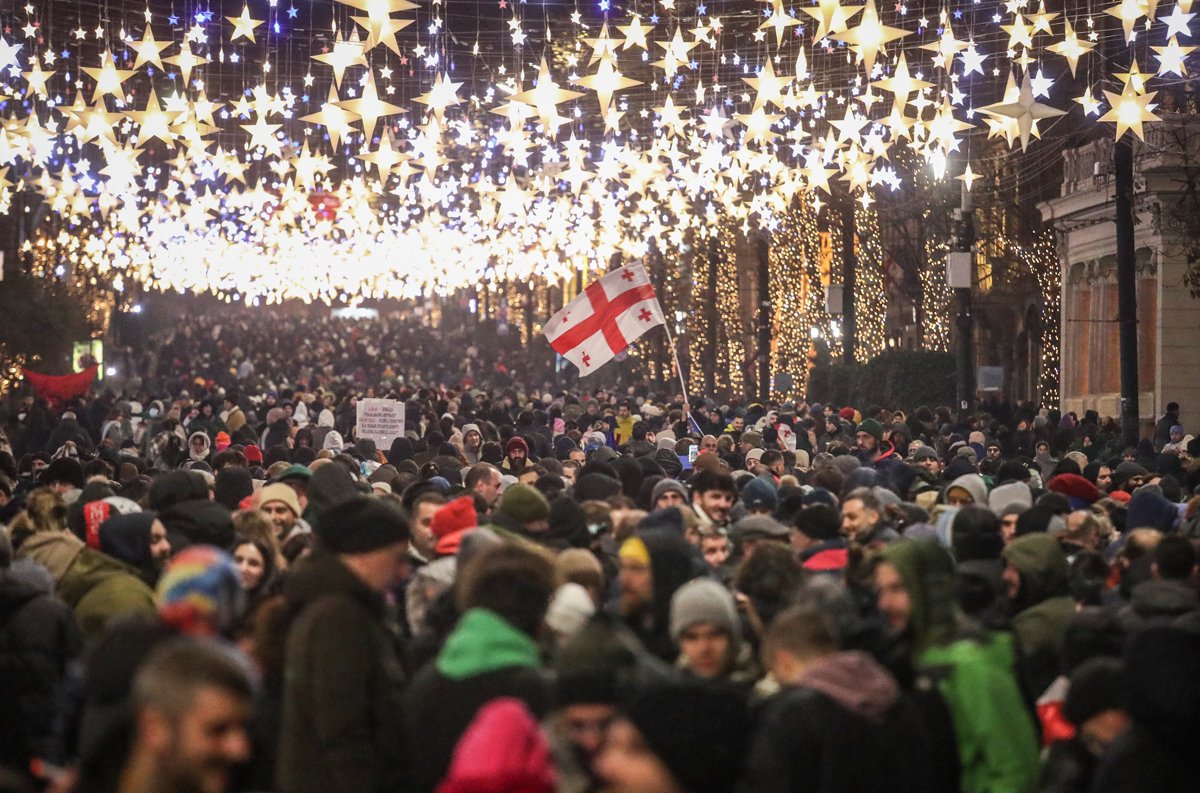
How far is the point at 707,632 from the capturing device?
6414 millimetres

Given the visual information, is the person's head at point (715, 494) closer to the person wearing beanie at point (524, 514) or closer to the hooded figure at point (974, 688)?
the person wearing beanie at point (524, 514)

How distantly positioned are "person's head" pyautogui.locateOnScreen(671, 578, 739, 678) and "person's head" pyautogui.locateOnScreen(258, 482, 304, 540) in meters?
5.13

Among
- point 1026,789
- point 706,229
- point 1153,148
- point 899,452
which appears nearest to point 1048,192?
point 706,229

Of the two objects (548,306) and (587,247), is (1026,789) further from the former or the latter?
(548,306)

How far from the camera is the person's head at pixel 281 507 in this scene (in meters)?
11.3

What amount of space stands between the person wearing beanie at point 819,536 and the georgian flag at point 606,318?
468 inches

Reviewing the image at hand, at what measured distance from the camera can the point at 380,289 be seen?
7350 cm

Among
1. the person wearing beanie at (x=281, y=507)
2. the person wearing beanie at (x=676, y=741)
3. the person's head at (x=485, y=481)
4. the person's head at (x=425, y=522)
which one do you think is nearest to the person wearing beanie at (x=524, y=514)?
the person's head at (x=425, y=522)

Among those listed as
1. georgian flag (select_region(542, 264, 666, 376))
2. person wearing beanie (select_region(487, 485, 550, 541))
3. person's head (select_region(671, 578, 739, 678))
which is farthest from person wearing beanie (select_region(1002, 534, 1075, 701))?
georgian flag (select_region(542, 264, 666, 376))

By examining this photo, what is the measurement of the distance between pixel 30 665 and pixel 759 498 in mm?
5825

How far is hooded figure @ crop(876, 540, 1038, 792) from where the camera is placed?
21.0ft

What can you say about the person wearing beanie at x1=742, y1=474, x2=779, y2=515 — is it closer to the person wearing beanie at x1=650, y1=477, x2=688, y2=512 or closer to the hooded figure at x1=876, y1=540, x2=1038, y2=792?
the person wearing beanie at x1=650, y1=477, x2=688, y2=512

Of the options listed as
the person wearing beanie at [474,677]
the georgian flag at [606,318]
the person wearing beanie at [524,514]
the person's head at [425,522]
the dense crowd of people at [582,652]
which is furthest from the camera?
the georgian flag at [606,318]

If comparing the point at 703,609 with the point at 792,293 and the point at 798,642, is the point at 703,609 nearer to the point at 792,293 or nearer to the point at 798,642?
the point at 798,642
